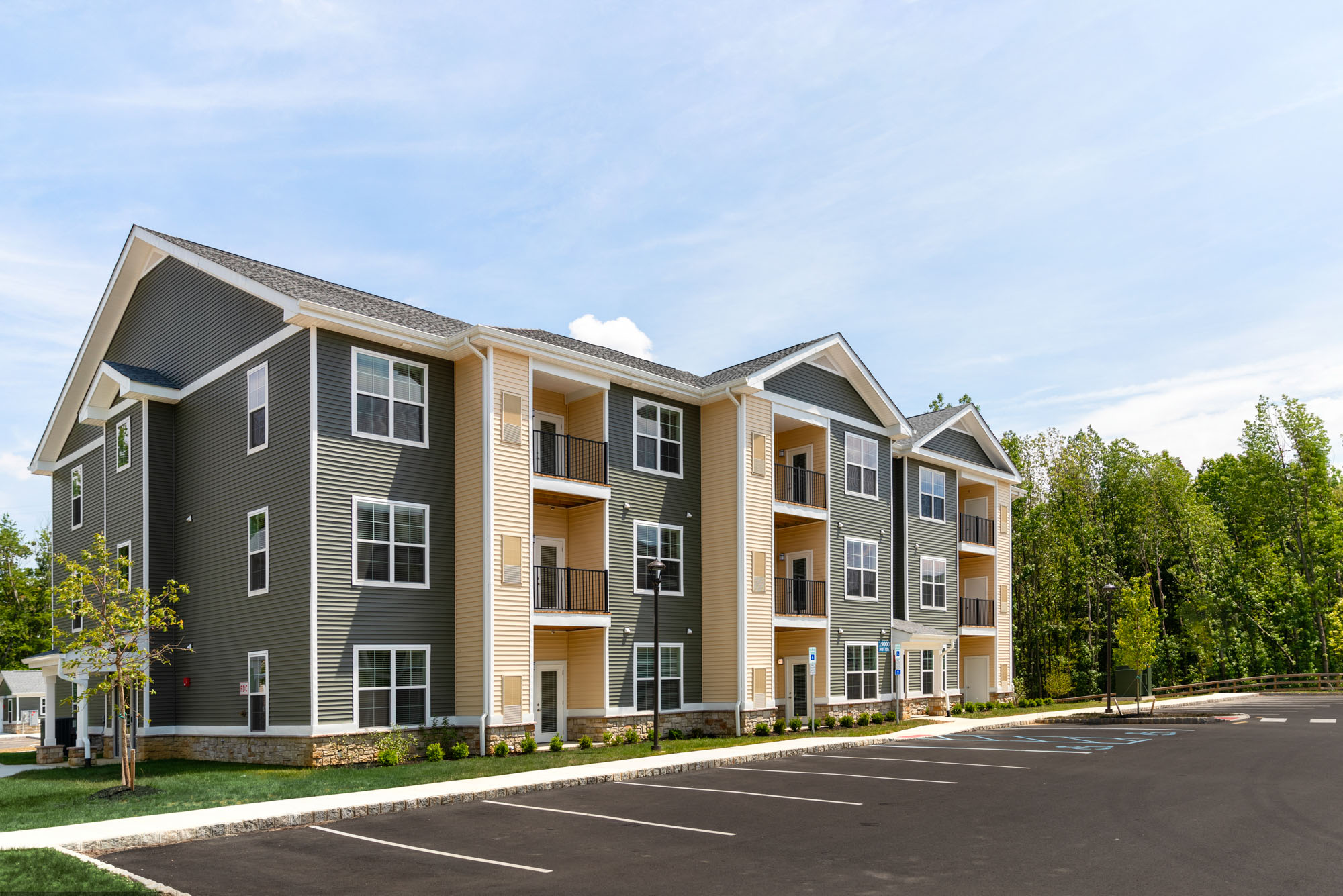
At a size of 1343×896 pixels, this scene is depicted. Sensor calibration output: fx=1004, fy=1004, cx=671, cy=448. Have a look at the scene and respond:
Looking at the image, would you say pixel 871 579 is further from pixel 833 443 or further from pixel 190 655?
pixel 190 655

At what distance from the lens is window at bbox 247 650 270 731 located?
21.4 meters

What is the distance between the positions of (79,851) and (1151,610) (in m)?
35.9

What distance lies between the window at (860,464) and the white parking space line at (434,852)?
2140 centimetres

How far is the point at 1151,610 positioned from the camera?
3756 cm

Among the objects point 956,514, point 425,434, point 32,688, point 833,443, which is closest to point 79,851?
point 425,434

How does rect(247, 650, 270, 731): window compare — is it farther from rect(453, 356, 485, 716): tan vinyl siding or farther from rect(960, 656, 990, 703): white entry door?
rect(960, 656, 990, 703): white entry door

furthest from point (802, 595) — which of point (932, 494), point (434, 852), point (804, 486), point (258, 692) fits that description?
point (434, 852)

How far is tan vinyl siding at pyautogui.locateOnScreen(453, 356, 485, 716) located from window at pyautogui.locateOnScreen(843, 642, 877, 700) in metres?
13.5

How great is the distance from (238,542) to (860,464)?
18.9 metres

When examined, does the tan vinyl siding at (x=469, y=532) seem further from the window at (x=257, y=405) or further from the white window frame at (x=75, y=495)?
the white window frame at (x=75, y=495)

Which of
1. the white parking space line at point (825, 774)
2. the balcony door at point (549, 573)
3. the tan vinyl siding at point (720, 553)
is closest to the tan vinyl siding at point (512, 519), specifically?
the balcony door at point (549, 573)

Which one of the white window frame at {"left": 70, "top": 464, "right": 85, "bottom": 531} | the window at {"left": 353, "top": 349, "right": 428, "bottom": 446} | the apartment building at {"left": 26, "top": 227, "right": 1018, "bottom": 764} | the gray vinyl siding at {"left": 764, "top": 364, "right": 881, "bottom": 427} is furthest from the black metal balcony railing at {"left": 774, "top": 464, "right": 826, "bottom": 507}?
the white window frame at {"left": 70, "top": 464, "right": 85, "bottom": 531}

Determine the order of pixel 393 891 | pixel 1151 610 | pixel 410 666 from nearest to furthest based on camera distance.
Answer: pixel 393 891 → pixel 410 666 → pixel 1151 610

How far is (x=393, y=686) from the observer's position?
70.2ft
